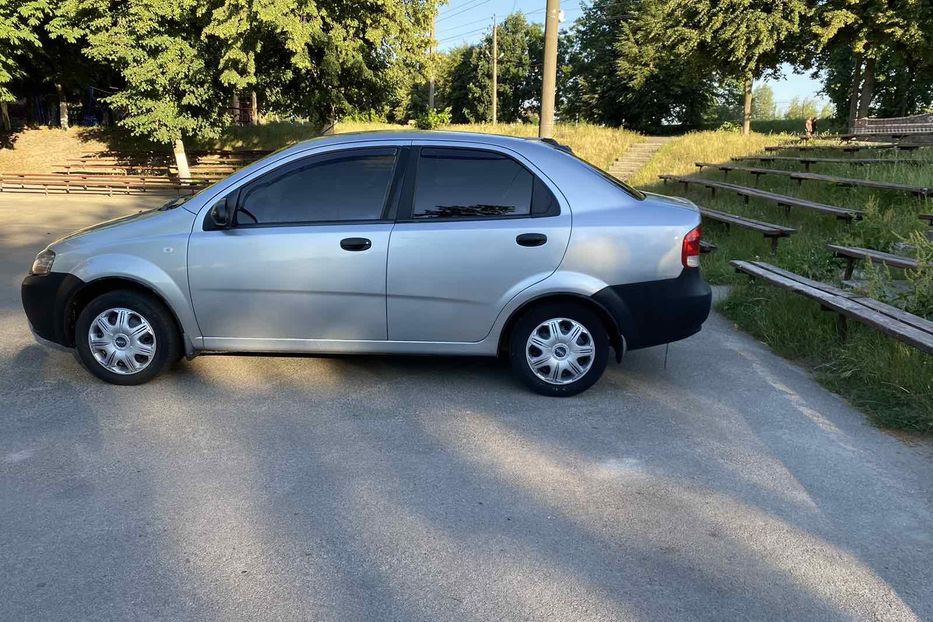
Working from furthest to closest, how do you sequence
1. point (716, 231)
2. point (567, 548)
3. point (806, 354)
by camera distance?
point (716, 231)
point (806, 354)
point (567, 548)

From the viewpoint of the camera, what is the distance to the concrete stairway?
807 inches

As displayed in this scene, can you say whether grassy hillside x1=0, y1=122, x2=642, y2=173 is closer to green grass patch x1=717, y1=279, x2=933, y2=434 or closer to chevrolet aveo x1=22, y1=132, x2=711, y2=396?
green grass patch x1=717, y1=279, x2=933, y2=434

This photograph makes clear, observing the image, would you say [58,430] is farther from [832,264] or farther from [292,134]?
[292,134]

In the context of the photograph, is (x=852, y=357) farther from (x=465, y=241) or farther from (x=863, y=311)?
(x=465, y=241)

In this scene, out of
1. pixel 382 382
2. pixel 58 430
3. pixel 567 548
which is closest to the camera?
pixel 567 548

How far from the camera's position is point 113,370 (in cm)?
483

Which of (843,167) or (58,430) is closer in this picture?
(58,430)

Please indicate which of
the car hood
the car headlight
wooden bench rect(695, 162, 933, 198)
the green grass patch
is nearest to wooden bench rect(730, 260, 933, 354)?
the green grass patch

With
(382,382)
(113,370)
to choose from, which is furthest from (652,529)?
(113,370)

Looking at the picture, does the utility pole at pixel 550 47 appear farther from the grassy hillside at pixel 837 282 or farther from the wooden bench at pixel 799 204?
the wooden bench at pixel 799 204

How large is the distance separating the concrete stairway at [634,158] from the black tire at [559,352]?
15475 millimetres

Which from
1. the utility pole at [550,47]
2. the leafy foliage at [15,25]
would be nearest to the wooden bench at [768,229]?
the utility pole at [550,47]

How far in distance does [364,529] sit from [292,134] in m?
26.5

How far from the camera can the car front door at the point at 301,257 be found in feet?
15.2
